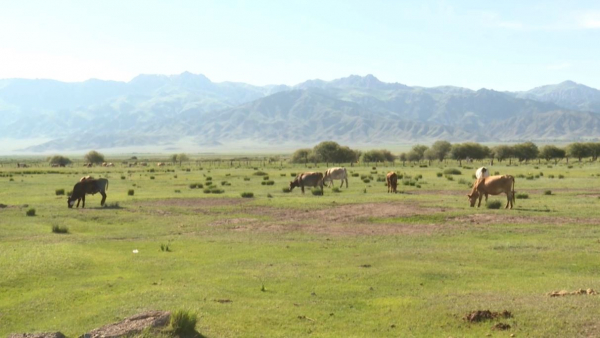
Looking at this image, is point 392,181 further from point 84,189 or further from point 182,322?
point 182,322

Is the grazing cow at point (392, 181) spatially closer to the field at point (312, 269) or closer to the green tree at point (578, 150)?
the field at point (312, 269)

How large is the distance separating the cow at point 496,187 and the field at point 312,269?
1.15 m

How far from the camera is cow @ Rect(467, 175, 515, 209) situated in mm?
32500

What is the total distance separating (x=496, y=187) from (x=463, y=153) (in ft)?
425

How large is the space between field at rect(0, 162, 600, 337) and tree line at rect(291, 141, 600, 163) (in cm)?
11668

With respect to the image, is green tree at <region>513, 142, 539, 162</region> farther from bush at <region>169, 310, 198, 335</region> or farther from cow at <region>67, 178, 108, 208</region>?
bush at <region>169, 310, 198, 335</region>

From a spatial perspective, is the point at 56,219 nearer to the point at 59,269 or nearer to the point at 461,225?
the point at 59,269

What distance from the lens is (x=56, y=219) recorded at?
30.0 metres

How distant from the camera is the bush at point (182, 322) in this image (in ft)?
35.9

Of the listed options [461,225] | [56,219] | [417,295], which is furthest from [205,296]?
[56,219]

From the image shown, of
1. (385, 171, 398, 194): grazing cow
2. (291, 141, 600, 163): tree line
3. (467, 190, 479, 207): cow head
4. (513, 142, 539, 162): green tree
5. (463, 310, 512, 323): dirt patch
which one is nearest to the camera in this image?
(463, 310, 512, 323): dirt patch

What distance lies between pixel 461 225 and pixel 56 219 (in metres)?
20.6

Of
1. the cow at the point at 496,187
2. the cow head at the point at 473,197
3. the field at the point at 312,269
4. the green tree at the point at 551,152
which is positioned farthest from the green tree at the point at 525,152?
the cow head at the point at 473,197

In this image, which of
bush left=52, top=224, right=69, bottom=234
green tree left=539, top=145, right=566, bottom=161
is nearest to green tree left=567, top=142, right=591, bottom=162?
green tree left=539, top=145, right=566, bottom=161
